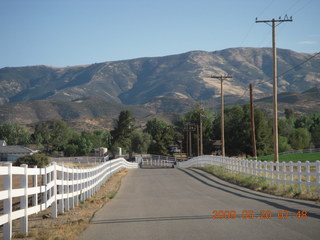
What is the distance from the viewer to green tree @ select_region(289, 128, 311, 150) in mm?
129875

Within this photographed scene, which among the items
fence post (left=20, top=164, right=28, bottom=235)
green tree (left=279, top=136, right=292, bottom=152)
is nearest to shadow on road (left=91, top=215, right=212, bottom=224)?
fence post (left=20, top=164, right=28, bottom=235)

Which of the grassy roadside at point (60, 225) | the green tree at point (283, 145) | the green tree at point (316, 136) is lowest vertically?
the grassy roadside at point (60, 225)

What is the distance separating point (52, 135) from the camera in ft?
450

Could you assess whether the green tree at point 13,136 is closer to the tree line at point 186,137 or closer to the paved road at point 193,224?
the tree line at point 186,137

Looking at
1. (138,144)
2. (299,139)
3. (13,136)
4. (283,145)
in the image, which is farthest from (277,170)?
(13,136)

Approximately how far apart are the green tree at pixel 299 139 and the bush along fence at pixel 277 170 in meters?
83.3

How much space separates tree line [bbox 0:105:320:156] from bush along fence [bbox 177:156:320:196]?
5046cm

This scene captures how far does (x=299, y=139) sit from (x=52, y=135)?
63.5 meters

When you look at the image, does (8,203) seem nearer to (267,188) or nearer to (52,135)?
(267,188)

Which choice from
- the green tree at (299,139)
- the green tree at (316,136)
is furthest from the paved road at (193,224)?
the green tree at (316,136)

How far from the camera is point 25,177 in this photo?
9.98 m

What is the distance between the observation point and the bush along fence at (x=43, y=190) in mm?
9000

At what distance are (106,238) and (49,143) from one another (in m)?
130

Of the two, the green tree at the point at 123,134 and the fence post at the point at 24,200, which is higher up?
the green tree at the point at 123,134
